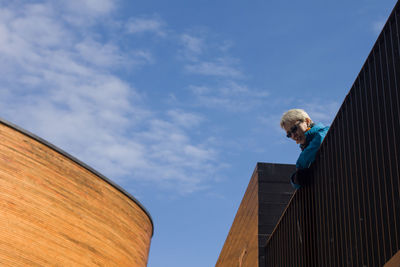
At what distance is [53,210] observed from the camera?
1067cm

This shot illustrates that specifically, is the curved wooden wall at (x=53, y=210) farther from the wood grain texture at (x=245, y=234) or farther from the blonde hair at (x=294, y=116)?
the blonde hair at (x=294, y=116)

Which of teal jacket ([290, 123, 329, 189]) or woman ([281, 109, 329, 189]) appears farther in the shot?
teal jacket ([290, 123, 329, 189])

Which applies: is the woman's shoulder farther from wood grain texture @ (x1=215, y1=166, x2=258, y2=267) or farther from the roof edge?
the roof edge

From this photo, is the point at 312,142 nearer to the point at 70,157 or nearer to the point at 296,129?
the point at 296,129

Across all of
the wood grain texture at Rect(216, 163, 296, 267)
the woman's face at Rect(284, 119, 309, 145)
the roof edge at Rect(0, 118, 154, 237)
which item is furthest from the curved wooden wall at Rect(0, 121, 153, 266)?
the woman's face at Rect(284, 119, 309, 145)

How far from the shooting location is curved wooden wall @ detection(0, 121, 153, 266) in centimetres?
988

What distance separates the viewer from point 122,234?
42.4 feet

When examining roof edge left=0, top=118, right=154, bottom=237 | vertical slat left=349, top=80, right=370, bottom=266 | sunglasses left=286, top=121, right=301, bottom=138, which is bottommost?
vertical slat left=349, top=80, right=370, bottom=266

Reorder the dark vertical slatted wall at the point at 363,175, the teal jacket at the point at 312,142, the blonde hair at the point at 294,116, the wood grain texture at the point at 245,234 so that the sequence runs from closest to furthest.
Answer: the dark vertical slatted wall at the point at 363,175, the blonde hair at the point at 294,116, the teal jacket at the point at 312,142, the wood grain texture at the point at 245,234

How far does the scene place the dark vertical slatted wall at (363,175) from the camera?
10.7ft

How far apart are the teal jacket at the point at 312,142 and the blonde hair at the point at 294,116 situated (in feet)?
0.80

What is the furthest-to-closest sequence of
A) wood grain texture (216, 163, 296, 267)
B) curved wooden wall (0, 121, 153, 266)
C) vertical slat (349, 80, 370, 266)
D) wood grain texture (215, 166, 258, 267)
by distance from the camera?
wood grain texture (215, 166, 258, 267) → curved wooden wall (0, 121, 153, 266) → wood grain texture (216, 163, 296, 267) → vertical slat (349, 80, 370, 266)

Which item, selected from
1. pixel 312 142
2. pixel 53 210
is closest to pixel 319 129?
pixel 312 142

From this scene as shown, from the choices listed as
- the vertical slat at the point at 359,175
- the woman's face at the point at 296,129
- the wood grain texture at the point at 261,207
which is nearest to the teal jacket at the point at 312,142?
the woman's face at the point at 296,129
